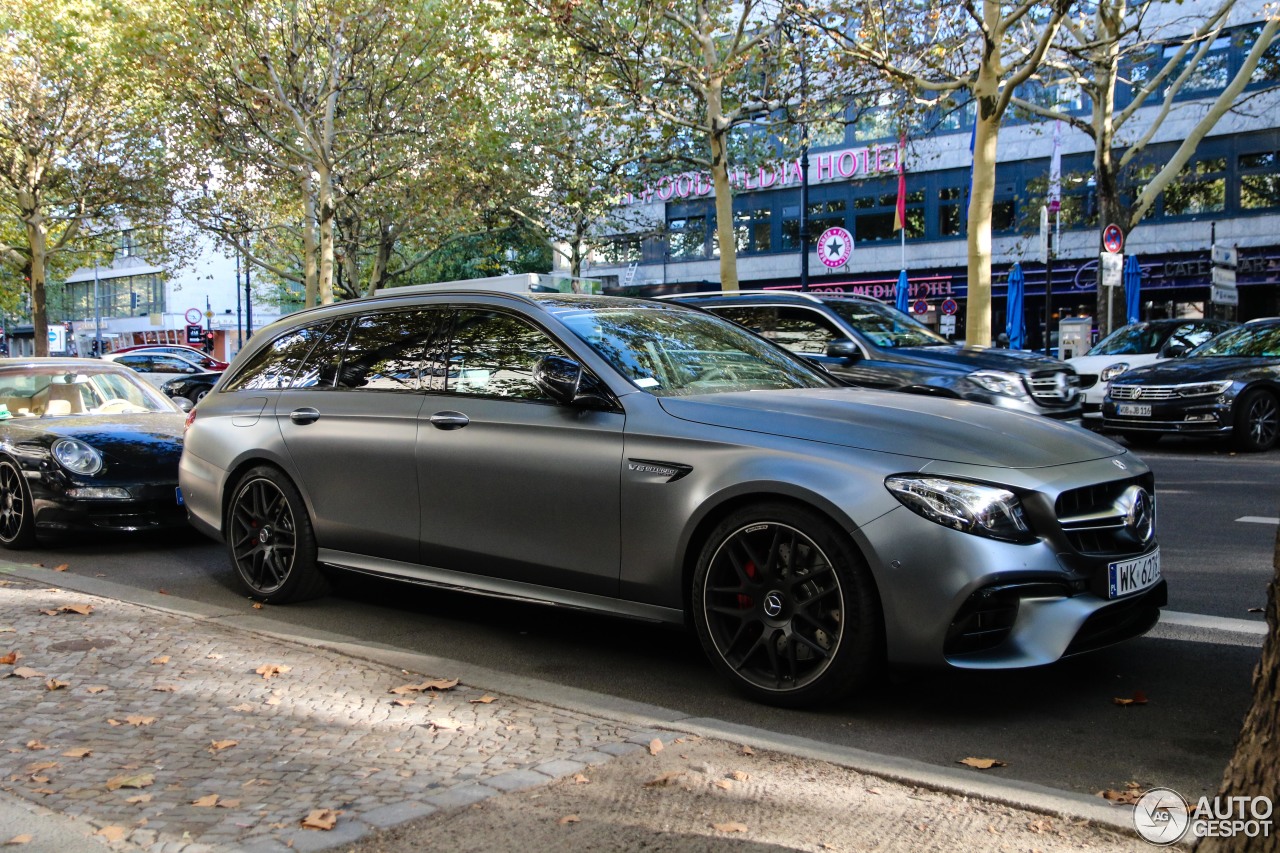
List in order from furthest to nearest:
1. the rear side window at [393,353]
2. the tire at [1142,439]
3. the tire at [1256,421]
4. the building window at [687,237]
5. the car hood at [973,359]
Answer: the building window at [687,237], the tire at [1142,439], the tire at [1256,421], the car hood at [973,359], the rear side window at [393,353]

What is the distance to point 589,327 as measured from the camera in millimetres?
5223

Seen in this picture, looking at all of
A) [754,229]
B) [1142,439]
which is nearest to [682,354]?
[1142,439]

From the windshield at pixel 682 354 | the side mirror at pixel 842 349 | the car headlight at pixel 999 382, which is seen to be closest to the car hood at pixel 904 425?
the windshield at pixel 682 354

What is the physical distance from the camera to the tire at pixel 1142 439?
1478cm

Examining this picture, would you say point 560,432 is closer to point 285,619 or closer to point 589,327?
point 589,327

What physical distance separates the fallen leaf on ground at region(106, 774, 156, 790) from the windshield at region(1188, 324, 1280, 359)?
14.5m

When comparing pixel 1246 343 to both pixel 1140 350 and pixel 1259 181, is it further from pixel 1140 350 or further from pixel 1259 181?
pixel 1259 181

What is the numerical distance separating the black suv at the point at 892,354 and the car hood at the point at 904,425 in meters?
5.63

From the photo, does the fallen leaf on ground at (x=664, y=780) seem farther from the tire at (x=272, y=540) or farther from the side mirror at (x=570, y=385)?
the tire at (x=272, y=540)

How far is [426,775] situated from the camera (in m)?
3.49

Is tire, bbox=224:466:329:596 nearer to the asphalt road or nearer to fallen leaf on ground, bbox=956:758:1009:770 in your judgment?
the asphalt road

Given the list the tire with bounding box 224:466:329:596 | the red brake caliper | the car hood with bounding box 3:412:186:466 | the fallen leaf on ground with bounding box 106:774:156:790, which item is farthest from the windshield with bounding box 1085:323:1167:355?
the fallen leaf on ground with bounding box 106:774:156:790

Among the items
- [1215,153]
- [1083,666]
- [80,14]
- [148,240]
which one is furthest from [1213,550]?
[148,240]

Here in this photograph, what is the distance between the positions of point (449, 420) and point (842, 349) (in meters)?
6.31
